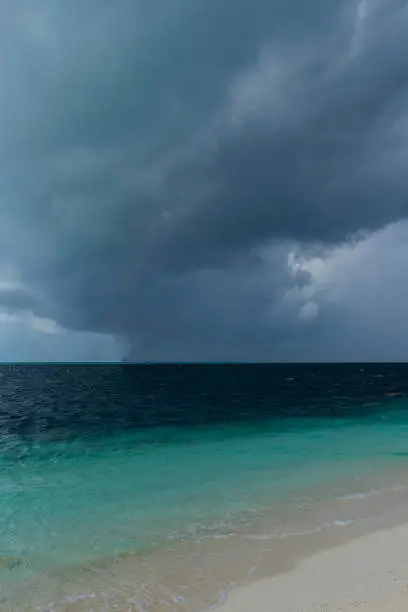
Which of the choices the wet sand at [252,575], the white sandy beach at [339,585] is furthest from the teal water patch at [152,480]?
the white sandy beach at [339,585]

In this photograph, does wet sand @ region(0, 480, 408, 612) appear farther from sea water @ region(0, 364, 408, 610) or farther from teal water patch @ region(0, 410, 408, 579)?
teal water patch @ region(0, 410, 408, 579)

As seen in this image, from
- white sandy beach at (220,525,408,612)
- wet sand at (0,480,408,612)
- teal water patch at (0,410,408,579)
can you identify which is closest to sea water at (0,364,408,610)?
teal water patch at (0,410,408,579)

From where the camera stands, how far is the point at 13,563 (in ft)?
34.9

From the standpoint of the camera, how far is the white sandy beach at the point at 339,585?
323 inches

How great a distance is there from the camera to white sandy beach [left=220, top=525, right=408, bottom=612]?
8.20m

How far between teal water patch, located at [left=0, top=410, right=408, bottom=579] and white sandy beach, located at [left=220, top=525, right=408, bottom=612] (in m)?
3.47

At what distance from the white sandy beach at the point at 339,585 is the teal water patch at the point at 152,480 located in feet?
11.4

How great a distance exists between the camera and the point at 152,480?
18.6 metres

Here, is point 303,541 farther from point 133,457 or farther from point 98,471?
point 133,457

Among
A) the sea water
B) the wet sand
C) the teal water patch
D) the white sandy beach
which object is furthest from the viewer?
the teal water patch

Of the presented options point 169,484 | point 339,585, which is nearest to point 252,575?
point 339,585

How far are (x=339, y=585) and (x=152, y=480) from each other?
11.2 meters

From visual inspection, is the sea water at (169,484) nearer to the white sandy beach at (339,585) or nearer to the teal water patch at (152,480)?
the teal water patch at (152,480)

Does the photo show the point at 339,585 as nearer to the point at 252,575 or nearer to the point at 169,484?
the point at 252,575
